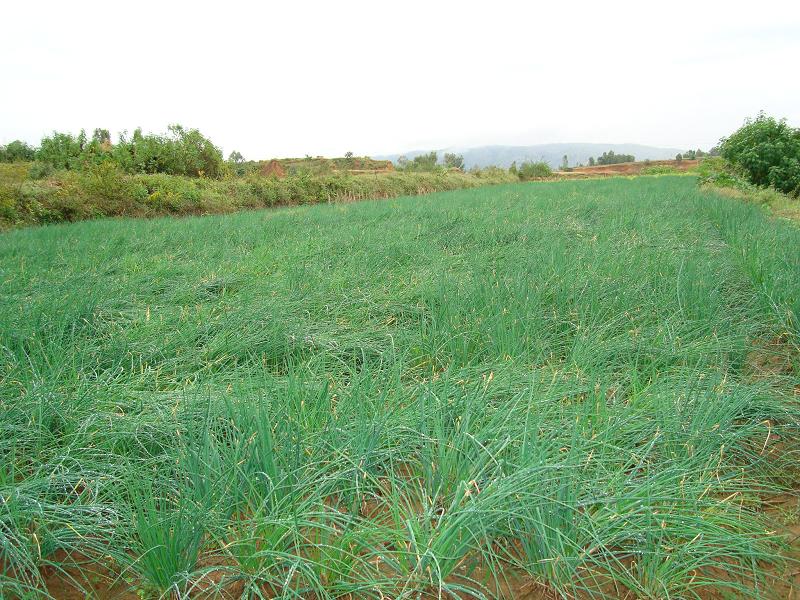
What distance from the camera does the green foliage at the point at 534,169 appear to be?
41.6m

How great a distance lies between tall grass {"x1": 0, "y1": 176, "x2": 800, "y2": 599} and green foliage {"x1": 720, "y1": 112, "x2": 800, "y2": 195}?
13.6 metres

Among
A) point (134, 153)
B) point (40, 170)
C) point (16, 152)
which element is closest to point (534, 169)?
point (134, 153)

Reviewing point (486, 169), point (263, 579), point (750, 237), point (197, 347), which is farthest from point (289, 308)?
point (486, 169)

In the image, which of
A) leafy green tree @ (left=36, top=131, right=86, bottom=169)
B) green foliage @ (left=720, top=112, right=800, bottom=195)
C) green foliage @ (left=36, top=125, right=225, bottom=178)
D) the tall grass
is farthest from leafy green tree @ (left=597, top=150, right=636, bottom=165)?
the tall grass

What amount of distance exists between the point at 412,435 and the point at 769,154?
17.3 meters

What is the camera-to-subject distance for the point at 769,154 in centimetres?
1453

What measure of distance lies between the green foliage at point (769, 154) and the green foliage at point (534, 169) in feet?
85.8

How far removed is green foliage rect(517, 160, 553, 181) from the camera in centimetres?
4159

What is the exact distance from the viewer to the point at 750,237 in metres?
4.26

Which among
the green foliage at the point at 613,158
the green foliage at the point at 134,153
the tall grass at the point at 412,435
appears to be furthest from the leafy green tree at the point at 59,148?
the green foliage at the point at 613,158

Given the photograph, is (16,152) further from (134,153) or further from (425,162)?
(425,162)

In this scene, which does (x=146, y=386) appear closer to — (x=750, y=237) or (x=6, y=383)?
(x=6, y=383)

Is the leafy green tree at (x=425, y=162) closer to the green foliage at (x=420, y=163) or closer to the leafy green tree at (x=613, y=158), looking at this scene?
the green foliage at (x=420, y=163)

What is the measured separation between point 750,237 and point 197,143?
17.4 metres
